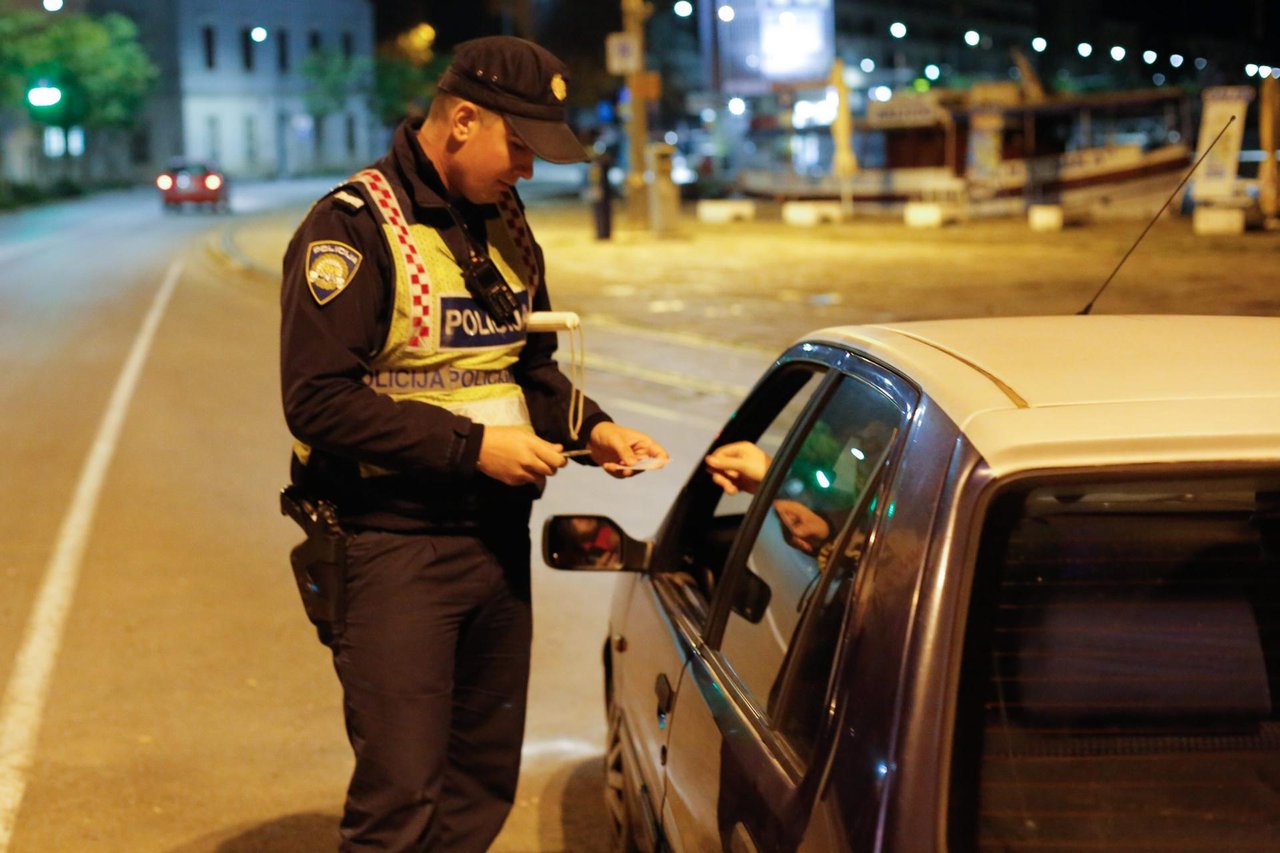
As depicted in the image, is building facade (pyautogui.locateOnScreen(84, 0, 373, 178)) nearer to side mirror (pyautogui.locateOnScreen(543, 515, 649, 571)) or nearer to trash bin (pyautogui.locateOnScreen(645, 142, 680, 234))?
trash bin (pyautogui.locateOnScreen(645, 142, 680, 234))

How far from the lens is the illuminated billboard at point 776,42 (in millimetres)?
46000

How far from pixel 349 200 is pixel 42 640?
12.4ft

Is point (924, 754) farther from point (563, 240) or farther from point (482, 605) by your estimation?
point (563, 240)

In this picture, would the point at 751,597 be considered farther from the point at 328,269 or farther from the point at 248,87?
the point at 248,87

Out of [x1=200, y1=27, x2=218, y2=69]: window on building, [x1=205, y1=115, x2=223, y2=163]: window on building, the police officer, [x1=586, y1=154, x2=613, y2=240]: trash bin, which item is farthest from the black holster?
[x1=200, y1=27, x2=218, y2=69]: window on building

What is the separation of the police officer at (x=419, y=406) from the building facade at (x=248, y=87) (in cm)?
7805

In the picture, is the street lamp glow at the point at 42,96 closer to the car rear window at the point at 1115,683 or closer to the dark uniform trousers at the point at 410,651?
the dark uniform trousers at the point at 410,651

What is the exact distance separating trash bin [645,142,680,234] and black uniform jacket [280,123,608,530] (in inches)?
978

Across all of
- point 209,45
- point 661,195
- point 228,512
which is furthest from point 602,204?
point 209,45

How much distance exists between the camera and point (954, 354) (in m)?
2.31

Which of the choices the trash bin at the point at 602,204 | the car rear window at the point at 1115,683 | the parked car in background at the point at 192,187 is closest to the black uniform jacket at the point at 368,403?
the car rear window at the point at 1115,683

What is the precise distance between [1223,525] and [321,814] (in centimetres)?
289

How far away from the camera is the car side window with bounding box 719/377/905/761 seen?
2.17 meters

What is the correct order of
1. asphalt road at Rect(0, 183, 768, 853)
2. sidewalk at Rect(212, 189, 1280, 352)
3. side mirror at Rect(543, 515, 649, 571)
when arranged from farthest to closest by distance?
sidewalk at Rect(212, 189, 1280, 352) → asphalt road at Rect(0, 183, 768, 853) → side mirror at Rect(543, 515, 649, 571)
